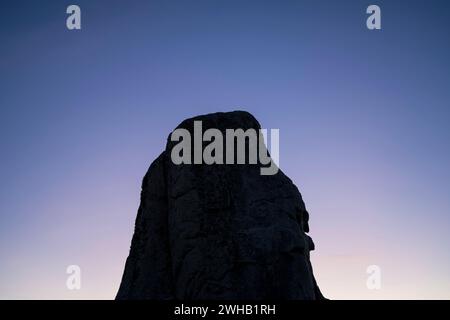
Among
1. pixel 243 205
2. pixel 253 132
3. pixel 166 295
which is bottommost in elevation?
pixel 166 295

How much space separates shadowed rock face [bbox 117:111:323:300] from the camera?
17.4m

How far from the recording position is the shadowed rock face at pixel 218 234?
687 inches

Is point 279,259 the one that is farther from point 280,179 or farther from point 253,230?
point 280,179

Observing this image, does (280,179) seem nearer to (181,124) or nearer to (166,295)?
(181,124)

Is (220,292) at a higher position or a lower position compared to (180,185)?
lower

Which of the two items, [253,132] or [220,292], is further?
[253,132]

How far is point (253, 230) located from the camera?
17.9m

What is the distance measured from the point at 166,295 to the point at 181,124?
4.77 meters

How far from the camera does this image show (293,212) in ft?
61.7

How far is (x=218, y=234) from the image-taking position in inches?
710
